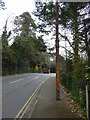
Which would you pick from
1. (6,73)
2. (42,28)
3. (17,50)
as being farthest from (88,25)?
(17,50)

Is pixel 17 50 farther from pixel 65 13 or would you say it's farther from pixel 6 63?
pixel 65 13

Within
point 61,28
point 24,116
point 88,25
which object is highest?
point 61,28

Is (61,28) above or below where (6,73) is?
above

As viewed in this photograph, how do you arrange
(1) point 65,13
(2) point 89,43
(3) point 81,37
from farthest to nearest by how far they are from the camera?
(1) point 65,13 < (3) point 81,37 < (2) point 89,43

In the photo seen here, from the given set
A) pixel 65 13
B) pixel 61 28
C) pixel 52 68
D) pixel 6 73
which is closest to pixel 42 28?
pixel 61 28

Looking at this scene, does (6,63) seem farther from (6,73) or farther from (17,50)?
(17,50)

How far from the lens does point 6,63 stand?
70.9 meters

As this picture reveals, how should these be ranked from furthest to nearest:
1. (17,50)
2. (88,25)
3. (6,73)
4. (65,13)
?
1. (17,50)
2. (6,73)
3. (65,13)
4. (88,25)

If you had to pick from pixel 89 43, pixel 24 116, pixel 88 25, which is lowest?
pixel 24 116

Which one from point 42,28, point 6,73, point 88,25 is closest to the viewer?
point 88,25

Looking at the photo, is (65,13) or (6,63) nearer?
(65,13)

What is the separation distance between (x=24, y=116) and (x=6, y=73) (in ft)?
189

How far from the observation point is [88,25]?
50.4ft

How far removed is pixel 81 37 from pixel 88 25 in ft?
5.19
